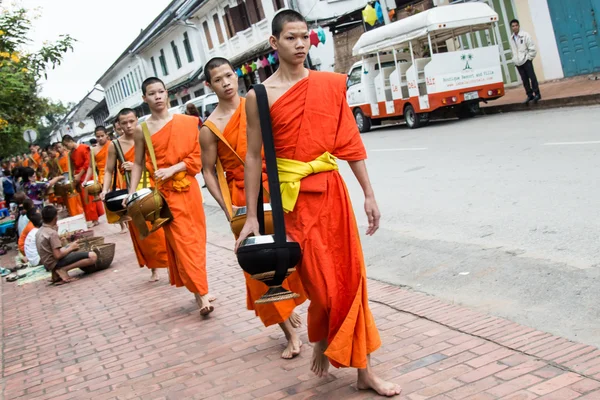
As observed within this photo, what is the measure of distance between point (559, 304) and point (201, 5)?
34.2 metres

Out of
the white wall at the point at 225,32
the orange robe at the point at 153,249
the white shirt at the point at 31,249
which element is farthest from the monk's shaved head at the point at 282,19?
the white wall at the point at 225,32

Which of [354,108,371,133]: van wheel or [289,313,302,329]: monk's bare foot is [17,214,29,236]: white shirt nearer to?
[289,313,302,329]: monk's bare foot

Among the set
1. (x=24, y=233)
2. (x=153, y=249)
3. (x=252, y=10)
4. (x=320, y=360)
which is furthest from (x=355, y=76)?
(x=320, y=360)

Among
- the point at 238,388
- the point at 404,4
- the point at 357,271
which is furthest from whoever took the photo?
the point at 404,4

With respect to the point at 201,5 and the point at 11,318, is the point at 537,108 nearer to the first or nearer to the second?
the point at 11,318

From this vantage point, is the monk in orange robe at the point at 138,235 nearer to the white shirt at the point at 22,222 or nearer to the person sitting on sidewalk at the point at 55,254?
the person sitting on sidewalk at the point at 55,254

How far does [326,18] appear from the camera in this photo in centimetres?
2909

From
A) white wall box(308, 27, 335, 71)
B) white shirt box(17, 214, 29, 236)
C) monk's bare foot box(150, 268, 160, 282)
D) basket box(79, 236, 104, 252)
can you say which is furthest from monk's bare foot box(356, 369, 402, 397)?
white wall box(308, 27, 335, 71)

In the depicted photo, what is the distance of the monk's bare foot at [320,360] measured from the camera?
384cm

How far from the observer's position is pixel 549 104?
15.6 meters

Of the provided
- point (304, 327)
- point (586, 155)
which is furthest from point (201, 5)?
point (304, 327)

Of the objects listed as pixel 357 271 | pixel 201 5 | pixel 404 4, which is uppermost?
pixel 201 5

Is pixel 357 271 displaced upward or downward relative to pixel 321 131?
downward

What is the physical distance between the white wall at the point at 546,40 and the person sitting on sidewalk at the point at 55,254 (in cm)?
1400
